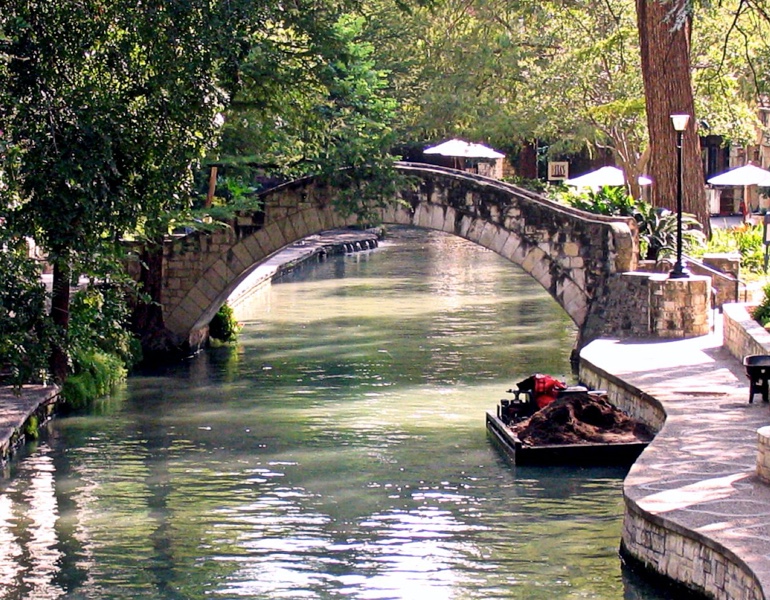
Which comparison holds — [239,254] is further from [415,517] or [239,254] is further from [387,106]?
[415,517]

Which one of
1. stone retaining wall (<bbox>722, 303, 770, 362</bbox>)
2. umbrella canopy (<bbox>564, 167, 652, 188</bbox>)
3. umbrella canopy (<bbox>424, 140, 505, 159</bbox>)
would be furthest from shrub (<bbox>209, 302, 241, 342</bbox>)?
umbrella canopy (<bbox>424, 140, 505, 159</bbox>)

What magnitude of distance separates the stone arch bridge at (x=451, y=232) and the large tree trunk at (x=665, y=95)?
3737 millimetres

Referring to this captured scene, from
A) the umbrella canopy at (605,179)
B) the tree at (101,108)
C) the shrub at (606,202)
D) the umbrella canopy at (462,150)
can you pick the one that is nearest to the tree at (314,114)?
the shrub at (606,202)

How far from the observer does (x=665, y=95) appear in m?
31.4

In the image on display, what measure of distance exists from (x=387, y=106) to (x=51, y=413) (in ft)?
40.7

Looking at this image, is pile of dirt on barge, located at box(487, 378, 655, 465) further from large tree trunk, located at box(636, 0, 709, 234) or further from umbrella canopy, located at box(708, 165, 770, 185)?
umbrella canopy, located at box(708, 165, 770, 185)

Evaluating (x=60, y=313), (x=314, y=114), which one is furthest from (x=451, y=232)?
(x=60, y=313)

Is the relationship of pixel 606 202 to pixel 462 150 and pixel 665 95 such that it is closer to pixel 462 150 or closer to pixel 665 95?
pixel 665 95

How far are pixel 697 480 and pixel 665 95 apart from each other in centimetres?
1778

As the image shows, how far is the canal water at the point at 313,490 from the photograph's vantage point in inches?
587

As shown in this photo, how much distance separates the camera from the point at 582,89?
4225 cm

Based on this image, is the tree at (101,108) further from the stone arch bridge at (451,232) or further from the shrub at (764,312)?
the stone arch bridge at (451,232)

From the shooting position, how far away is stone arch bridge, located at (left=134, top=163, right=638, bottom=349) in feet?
92.7

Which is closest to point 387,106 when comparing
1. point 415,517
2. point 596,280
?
point 596,280
